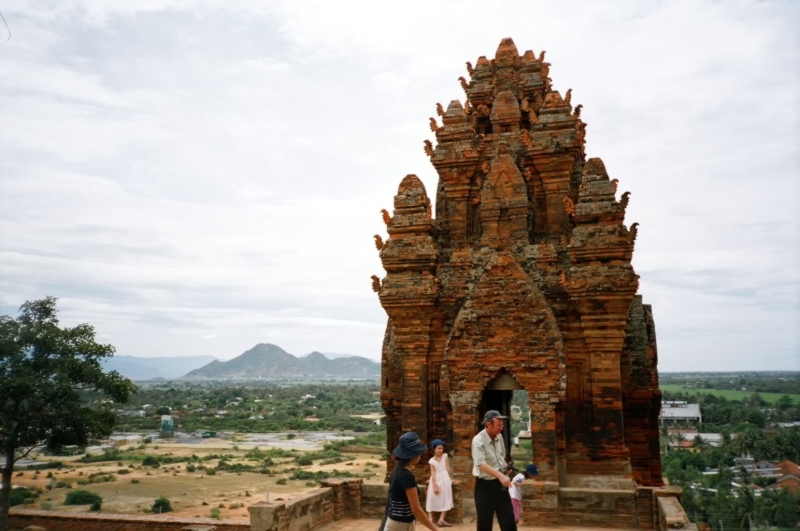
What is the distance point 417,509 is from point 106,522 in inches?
627

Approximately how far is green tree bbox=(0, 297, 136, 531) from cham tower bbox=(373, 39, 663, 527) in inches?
565

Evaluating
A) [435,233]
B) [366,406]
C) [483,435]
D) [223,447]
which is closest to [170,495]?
[223,447]

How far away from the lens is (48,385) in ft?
71.3

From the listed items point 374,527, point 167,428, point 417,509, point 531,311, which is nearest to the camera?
point 417,509

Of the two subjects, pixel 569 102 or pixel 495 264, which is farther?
pixel 569 102

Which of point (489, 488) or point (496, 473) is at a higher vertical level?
point (496, 473)

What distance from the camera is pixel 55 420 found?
21797 mm

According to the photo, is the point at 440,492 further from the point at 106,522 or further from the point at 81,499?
the point at 81,499

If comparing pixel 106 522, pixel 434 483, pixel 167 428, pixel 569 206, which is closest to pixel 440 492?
pixel 434 483

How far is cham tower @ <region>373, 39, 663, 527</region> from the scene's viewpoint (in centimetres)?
1061

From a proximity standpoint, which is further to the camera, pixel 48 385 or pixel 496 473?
pixel 48 385

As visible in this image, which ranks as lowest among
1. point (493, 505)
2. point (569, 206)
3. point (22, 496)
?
point (22, 496)

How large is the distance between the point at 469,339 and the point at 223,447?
59.9m

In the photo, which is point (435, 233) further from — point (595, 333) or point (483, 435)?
point (483, 435)
